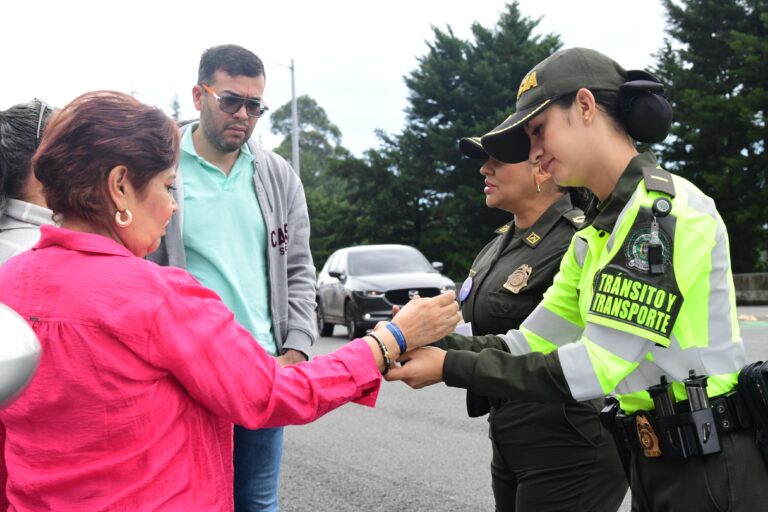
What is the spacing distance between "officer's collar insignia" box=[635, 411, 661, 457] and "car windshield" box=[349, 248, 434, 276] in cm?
1270

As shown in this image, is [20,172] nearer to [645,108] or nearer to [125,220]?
[125,220]

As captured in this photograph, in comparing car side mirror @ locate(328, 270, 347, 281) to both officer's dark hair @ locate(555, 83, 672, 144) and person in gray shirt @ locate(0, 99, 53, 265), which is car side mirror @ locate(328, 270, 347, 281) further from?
officer's dark hair @ locate(555, 83, 672, 144)

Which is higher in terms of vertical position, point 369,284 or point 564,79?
point 564,79

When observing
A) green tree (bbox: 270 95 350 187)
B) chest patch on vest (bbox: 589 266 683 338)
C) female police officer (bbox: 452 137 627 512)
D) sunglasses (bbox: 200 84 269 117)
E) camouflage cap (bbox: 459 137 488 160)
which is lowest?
green tree (bbox: 270 95 350 187)

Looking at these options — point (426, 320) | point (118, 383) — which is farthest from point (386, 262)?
point (118, 383)

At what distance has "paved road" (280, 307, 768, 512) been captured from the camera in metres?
5.21

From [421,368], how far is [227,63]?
5.40 feet

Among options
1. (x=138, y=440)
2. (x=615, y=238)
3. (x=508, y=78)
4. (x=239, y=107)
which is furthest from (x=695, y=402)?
(x=508, y=78)

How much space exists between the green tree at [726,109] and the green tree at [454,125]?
19.3 ft

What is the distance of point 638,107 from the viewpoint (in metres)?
2.30

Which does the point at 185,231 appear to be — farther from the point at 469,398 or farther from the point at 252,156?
the point at 469,398

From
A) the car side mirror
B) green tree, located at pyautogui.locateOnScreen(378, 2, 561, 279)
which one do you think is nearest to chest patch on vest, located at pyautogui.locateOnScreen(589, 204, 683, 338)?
the car side mirror

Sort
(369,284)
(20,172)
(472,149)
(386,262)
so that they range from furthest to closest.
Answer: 1. (386,262)
2. (369,284)
3. (472,149)
4. (20,172)

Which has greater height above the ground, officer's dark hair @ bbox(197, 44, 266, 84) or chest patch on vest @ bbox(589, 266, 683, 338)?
officer's dark hair @ bbox(197, 44, 266, 84)
